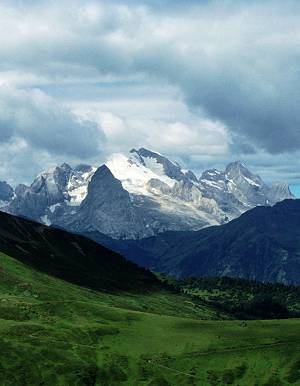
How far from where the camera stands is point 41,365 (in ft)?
631

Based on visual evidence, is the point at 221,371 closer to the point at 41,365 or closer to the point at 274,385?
the point at 274,385

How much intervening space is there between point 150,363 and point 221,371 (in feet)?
65.1

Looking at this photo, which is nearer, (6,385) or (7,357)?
(6,385)

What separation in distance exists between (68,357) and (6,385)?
2238 cm

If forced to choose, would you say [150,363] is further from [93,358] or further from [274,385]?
[274,385]

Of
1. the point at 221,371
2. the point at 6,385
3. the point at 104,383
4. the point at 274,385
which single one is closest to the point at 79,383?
the point at 104,383

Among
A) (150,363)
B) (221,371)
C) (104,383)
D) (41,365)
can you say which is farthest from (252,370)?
(41,365)

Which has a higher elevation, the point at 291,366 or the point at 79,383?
the point at 291,366

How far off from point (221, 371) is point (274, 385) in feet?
51.5

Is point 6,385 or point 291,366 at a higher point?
point 291,366

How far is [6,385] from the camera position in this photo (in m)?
179

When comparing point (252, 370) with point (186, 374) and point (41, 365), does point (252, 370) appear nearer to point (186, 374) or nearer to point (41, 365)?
point (186, 374)

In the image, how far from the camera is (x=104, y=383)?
7372 inches

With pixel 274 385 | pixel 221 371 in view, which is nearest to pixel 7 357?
pixel 221 371
